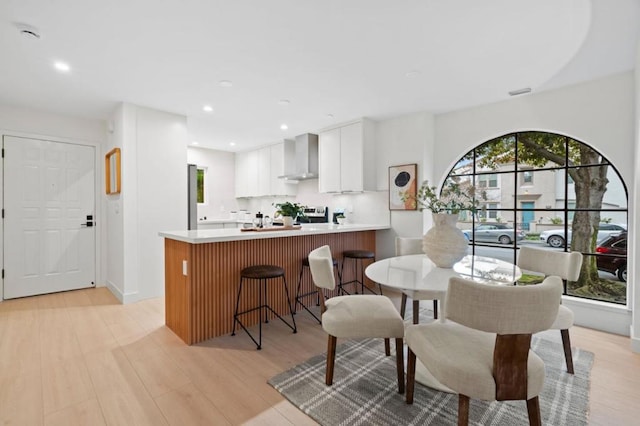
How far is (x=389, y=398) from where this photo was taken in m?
1.86

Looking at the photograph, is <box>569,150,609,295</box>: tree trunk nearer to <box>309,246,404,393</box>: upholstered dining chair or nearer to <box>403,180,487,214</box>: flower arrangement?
<box>403,180,487,214</box>: flower arrangement

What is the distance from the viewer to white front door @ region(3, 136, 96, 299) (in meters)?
3.89

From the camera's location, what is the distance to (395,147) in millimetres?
4352

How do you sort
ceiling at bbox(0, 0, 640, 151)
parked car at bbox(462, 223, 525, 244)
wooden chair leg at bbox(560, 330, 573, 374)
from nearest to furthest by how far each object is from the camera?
ceiling at bbox(0, 0, 640, 151), wooden chair leg at bbox(560, 330, 573, 374), parked car at bbox(462, 223, 525, 244)

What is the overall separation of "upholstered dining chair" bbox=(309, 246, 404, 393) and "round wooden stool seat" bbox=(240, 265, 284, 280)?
688mm

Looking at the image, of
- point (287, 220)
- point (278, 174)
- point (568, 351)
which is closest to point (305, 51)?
point (287, 220)

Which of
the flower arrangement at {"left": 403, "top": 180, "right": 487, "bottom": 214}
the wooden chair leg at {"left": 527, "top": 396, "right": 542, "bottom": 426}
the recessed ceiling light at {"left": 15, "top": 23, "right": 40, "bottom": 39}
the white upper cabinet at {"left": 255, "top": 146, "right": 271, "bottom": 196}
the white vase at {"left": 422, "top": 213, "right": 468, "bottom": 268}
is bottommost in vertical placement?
the wooden chair leg at {"left": 527, "top": 396, "right": 542, "bottom": 426}

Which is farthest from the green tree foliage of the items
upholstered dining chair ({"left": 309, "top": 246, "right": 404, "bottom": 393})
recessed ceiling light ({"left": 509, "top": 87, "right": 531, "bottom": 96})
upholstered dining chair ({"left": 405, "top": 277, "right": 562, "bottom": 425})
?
upholstered dining chair ({"left": 405, "top": 277, "right": 562, "bottom": 425})

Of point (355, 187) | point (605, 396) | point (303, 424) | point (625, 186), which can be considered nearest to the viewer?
point (303, 424)

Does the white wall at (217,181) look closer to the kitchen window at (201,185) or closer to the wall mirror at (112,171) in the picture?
the kitchen window at (201,185)

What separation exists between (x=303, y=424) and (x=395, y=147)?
362cm

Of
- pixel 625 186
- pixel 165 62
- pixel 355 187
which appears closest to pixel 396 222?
pixel 355 187

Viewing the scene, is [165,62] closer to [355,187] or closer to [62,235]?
[355,187]

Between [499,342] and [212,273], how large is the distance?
2.28 meters
